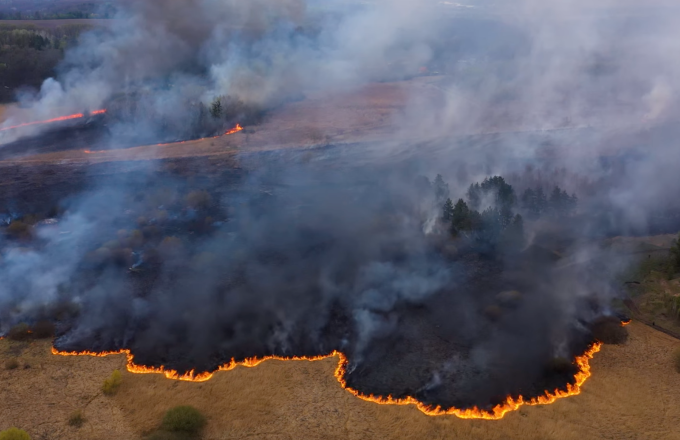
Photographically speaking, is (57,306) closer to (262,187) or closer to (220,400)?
(220,400)

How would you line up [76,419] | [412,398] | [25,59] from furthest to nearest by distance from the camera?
[25,59], [412,398], [76,419]

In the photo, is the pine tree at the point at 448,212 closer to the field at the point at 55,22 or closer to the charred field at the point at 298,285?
the charred field at the point at 298,285

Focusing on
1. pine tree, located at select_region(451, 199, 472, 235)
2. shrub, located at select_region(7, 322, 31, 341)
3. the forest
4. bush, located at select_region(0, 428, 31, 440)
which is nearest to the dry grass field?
bush, located at select_region(0, 428, 31, 440)

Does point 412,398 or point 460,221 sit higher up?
point 460,221

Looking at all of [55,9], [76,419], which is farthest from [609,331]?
[55,9]

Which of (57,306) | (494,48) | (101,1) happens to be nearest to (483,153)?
(57,306)

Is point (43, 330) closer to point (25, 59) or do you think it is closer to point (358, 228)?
point (358, 228)

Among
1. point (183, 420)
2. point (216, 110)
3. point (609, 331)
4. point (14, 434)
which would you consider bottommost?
point (609, 331)
